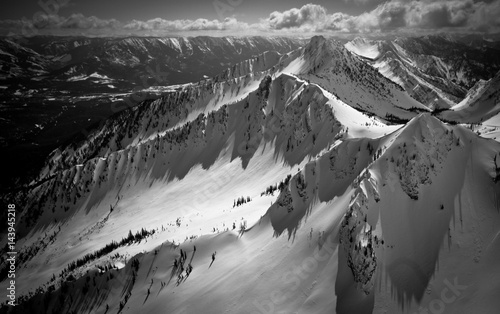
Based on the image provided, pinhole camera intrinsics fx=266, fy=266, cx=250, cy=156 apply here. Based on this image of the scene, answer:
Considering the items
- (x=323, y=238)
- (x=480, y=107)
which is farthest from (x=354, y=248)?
(x=480, y=107)

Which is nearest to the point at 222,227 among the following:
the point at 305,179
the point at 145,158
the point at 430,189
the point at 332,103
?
the point at 305,179

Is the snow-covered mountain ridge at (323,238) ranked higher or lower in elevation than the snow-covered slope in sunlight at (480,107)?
higher

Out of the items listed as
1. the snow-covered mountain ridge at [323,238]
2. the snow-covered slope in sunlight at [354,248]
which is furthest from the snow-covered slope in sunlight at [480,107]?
the snow-covered slope in sunlight at [354,248]

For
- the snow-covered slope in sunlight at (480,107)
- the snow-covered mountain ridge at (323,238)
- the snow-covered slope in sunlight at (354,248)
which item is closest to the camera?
the snow-covered slope in sunlight at (354,248)

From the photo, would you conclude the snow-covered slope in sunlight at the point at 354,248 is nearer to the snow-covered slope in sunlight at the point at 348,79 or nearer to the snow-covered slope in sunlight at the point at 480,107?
the snow-covered slope in sunlight at the point at 348,79

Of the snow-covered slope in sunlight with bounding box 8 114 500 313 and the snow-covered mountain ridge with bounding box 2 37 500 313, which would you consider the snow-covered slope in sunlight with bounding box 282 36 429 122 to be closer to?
the snow-covered mountain ridge with bounding box 2 37 500 313

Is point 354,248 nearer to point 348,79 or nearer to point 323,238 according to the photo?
point 323,238

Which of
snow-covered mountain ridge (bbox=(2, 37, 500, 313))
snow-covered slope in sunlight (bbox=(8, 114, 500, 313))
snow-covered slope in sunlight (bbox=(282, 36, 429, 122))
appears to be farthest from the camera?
snow-covered slope in sunlight (bbox=(282, 36, 429, 122))

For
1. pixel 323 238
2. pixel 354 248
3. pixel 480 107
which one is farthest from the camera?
pixel 480 107

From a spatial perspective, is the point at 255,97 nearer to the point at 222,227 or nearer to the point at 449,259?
the point at 222,227

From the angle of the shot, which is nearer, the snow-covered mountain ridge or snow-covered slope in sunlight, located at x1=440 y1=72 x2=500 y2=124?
the snow-covered mountain ridge

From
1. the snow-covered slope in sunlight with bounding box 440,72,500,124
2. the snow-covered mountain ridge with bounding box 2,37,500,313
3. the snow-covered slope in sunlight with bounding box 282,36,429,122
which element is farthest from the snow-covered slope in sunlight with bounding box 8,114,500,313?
the snow-covered slope in sunlight with bounding box 440,72,500,124
